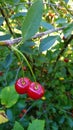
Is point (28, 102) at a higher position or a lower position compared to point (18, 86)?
lower

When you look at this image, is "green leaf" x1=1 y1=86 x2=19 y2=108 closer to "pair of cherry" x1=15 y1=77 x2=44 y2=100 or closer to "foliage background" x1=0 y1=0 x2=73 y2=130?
"pair of cherry" x1=15 y1=77 x2=44 y2=100

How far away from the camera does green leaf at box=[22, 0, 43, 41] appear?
2.54 feet

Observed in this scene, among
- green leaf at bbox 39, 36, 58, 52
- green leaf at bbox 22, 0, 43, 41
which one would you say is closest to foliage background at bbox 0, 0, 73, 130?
green leaf at bbox 39, 36, 58, 52

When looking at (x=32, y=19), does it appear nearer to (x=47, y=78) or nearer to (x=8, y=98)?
(x=8, y=98)

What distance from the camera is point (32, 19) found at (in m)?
0.79

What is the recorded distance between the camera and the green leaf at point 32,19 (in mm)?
775

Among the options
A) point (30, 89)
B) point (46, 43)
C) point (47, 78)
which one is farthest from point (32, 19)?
point (47, 78)

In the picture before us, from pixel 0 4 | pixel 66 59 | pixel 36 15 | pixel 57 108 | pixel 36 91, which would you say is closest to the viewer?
pixel 36 15

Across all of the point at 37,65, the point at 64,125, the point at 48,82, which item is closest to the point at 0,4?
the point at 37,65

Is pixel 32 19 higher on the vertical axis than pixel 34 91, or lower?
higher

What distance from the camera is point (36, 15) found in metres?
0.79

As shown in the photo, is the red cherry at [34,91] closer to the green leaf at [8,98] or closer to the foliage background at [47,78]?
the green leaf at [8,98]

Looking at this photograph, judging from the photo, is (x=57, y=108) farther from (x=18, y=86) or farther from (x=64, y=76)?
(x=18, y=86)

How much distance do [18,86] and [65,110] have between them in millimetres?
1205
